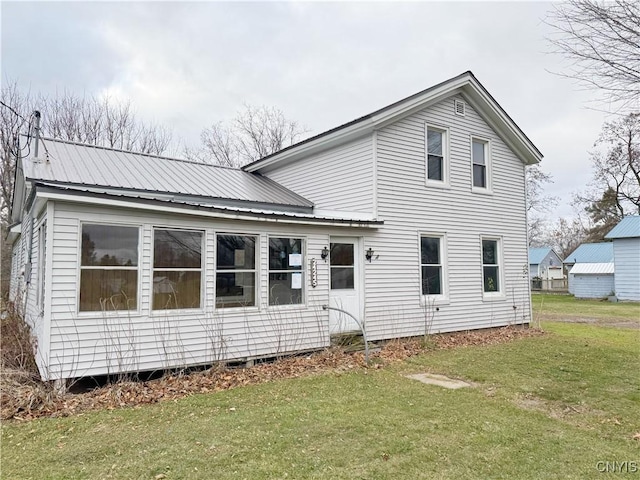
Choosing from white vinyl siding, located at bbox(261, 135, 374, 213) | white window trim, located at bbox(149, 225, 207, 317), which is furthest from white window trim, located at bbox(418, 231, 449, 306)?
white window trim, located at bbox(149, 225, 207, 317)

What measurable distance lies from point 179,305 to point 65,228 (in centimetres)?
204

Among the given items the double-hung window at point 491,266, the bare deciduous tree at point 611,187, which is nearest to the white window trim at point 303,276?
the double-hung window at point 491,266

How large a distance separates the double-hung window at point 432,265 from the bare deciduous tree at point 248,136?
19.7 metres

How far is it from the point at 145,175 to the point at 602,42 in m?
8.87

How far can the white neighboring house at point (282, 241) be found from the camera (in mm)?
6242

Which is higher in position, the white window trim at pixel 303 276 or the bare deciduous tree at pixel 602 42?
the bare deciduous tree at pixel 602 42

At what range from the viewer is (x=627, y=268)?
23172mm

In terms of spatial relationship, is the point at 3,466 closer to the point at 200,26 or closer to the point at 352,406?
the point at 352,406

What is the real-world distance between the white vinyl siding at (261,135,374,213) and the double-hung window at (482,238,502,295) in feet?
14.2

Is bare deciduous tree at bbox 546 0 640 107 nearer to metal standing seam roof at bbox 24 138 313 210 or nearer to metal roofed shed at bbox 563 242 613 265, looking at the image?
metal standing seam roof at bbox 24 138 313 210

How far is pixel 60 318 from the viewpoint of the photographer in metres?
5.89

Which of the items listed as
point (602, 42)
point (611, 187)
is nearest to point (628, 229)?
point (611, 187)

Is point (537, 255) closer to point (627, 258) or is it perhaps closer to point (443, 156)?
point (627, 258)

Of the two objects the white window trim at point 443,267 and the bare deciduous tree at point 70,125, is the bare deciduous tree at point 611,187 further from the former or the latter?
the bare deciduous tree at point 70,125
